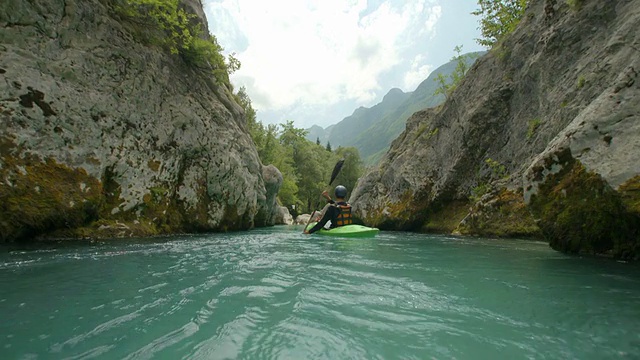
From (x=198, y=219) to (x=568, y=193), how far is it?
429 inches

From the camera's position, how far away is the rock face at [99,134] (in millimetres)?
6719

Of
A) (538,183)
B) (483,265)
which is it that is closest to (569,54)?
(538,183)

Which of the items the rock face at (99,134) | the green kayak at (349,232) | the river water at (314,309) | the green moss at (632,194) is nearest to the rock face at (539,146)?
the green moss at (632,194)

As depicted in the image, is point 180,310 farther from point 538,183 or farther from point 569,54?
point 569,54

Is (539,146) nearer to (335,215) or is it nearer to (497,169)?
(497,169)

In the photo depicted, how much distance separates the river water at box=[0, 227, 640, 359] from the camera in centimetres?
219

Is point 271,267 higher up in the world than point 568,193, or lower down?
lower down

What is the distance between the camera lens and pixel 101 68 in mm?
8836

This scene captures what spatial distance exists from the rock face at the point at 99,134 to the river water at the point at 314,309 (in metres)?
2.02

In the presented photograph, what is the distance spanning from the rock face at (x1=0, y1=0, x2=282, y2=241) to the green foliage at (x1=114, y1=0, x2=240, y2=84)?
39 centimetres

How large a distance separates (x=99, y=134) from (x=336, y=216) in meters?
7.95

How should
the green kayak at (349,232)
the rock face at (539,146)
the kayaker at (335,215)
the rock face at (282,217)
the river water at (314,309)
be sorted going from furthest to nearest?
1. the rock face at (282,217)
2. the kayaker at (335,215)
3. the green kayak at (349,232)
4. the rock face at (539,146)
5. the river water at (314,309)

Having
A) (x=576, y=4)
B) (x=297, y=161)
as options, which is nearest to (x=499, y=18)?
(x=576, y=4)

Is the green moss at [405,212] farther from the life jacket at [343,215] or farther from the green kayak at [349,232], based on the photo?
the life jacket at [343,215]
